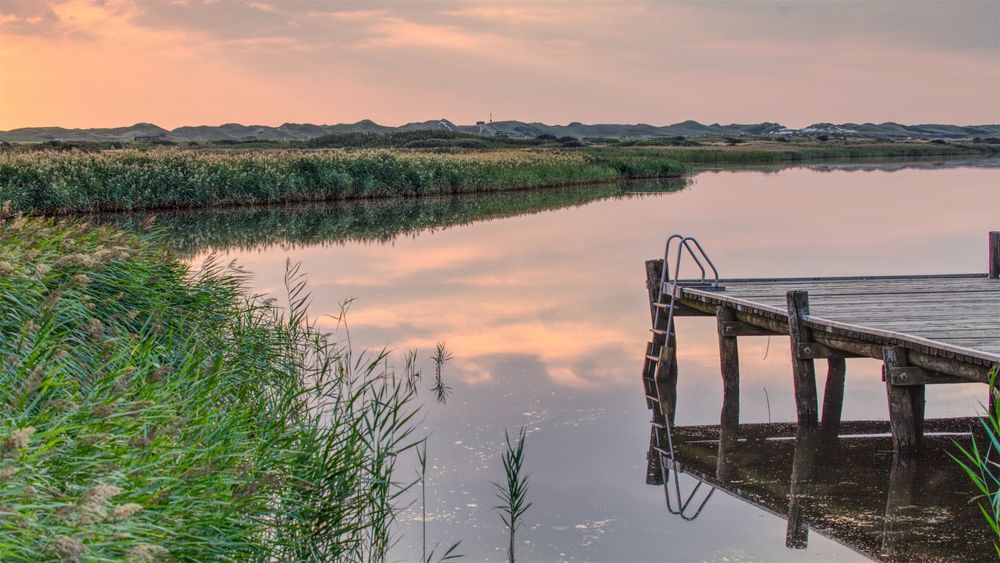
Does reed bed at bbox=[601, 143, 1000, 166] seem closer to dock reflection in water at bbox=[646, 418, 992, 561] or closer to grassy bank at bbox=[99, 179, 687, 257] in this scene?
grassy bank at bbox=[99, 179, 687, 257]

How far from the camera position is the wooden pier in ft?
29.0

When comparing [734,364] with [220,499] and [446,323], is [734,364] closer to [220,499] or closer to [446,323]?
[446,323]

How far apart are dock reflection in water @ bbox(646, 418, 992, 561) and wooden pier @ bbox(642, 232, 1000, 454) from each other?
287 mm

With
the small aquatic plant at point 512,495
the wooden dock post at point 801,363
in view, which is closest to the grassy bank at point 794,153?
the wooden dock post at point 801,363

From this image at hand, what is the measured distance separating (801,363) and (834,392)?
1297 millimetres

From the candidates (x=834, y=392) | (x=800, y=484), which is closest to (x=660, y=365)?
(x=834, y=392)

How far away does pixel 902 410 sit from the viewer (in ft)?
29.8

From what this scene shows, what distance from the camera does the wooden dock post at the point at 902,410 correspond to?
8883 millimetres

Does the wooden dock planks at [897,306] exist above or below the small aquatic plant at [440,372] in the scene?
above

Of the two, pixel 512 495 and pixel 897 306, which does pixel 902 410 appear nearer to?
pixel 897 306

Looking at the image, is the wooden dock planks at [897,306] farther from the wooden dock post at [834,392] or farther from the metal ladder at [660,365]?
the wooden dock post at [834,392]

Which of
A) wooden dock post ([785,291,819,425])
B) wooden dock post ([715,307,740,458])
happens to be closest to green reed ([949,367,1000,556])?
wooden dock post ([785,291,819,425])

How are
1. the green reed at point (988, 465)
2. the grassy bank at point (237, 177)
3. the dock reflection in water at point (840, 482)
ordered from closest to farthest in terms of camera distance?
the green reed at point (988, 465), the dock reflection in water at point (840, 482), the grassy bank at point (237, 177)

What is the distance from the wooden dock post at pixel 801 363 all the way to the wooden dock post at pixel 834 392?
592mm
